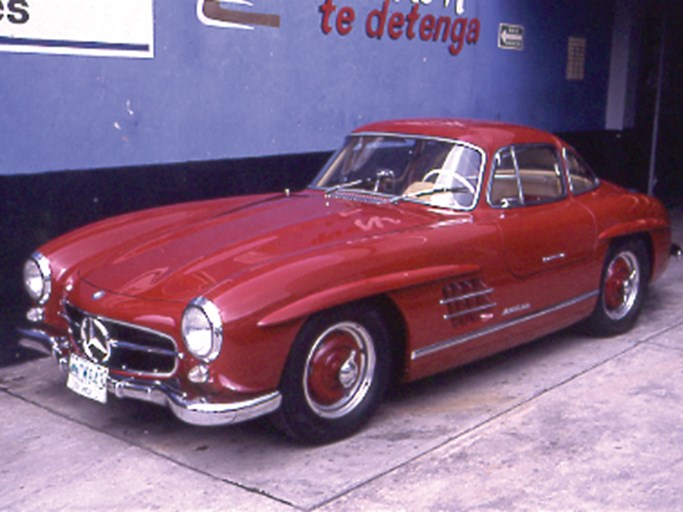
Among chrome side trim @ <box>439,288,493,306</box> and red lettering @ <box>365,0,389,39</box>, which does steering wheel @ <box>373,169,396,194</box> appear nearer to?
chrome side trim @ <box>439,288,493,306</box>

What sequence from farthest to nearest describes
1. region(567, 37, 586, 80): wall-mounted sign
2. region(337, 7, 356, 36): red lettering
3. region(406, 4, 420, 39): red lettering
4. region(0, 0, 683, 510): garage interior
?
1. region(567, 37, 586, 80): wall-mounted sign
2. region(406, 4, 420, 39): red lettering
3. region(337, 7, 356, 36): red lettering
4. region(0, 0, 683, 510): garage interior

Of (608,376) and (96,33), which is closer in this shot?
(608,376)

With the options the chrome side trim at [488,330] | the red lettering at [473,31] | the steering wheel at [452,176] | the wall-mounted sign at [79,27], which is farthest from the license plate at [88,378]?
the red lettering at [473,31]

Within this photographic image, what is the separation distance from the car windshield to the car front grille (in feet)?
5.36

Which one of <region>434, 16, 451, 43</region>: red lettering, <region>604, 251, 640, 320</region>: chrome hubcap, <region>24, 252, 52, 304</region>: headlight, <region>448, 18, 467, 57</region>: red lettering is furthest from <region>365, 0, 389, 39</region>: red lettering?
<region>24, 252, 52, 304</region>: headlight

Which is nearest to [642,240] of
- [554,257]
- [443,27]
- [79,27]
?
[554,257]

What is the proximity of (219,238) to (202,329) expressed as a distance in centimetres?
82

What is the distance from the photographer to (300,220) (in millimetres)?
4445

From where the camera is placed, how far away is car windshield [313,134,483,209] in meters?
4.74

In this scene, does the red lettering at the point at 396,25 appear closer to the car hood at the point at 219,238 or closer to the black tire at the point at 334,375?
the car hood at the point at 219,238

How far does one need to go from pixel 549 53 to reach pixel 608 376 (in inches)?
244

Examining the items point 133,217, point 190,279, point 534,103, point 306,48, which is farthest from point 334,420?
point 534,103

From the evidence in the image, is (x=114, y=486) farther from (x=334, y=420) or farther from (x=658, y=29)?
(x=658, y=29)

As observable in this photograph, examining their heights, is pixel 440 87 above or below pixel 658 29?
below
